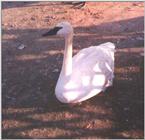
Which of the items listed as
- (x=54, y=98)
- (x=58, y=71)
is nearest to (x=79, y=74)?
(x=54, y=98)

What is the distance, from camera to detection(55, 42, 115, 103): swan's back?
4070 mm

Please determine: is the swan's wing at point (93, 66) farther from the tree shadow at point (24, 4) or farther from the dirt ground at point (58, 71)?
the tree shadow at point (24, 4)

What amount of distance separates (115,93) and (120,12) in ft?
8.92

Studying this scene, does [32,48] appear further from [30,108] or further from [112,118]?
[112,118]

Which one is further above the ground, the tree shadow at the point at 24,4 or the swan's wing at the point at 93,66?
the tree shadow at the point at 24,4

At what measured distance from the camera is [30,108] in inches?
171

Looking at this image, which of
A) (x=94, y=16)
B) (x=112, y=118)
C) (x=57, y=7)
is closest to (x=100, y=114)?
(x=112, y=118)

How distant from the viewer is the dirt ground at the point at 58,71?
13.1 feet

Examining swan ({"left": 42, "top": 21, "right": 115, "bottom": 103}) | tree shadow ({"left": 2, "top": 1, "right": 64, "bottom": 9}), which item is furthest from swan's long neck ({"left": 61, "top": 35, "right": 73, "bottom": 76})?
tree shadow ({"left": 2, "top": 1, "right": 64, "bottom": 9})

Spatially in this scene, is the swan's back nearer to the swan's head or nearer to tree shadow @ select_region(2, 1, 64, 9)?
the swan's head

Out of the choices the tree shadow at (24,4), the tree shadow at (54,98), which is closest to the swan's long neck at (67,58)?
the tree shadow at (54,98)

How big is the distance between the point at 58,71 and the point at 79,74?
919 mm

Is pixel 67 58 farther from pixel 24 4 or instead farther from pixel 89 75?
pixel 24 4

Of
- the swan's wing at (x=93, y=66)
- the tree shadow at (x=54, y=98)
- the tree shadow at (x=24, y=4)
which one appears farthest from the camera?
the tree shadow at (x=24, y=4)
